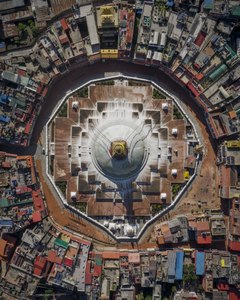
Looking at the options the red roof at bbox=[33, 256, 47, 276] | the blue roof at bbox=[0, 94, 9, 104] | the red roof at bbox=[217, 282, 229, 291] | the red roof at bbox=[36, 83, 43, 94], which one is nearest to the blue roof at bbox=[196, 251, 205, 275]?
the red roof at bbox=[217, 282, 229, 291]

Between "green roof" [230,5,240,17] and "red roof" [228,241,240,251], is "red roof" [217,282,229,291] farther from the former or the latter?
"green roof" [230,5,240,17]

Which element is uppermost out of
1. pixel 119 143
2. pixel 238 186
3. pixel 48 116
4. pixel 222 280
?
pixel 48 116

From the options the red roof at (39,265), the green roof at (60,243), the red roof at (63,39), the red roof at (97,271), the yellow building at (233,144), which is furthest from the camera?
the red roof at (63,39)

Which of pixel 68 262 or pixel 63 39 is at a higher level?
pixel 63 39

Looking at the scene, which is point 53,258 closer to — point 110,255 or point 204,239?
point 110,255

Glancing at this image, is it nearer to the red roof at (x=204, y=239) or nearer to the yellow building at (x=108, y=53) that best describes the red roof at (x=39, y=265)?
the red roof at (x=204, y=239)

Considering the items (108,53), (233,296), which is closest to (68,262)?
(233,296)

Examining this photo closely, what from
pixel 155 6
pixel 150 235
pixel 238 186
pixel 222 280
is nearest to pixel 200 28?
pixel 155 6

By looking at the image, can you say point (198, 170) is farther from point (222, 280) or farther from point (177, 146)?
point (222, 280)

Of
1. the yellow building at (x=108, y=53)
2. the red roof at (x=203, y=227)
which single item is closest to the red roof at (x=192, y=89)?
the yellow building at (x=108, y=53)

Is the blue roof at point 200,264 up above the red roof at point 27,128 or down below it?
below

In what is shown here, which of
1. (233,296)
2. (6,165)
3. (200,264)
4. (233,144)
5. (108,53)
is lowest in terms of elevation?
(233,296)
